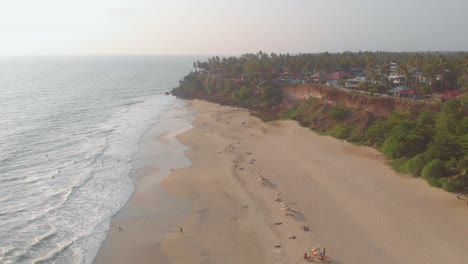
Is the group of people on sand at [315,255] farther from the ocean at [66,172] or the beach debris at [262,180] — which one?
the ocean at [66,172]

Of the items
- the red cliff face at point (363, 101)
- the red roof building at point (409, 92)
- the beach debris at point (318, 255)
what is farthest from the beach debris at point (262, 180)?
the red roof building at point (409, 92)

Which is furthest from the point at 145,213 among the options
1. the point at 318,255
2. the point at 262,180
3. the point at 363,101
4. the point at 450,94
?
the point at 450,94

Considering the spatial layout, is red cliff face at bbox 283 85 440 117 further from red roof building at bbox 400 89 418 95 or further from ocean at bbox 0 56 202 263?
ocean at bbox 0 56 202 263

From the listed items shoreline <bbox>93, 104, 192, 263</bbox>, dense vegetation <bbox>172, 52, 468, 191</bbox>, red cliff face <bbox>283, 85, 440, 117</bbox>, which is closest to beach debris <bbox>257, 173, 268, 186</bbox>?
shoreline <bbox>93, 104, 192, 263</bbox>

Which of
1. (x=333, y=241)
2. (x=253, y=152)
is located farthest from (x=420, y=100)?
(x=333, y=241)

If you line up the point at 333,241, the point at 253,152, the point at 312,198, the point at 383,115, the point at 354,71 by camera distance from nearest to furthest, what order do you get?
the point at 333,241, the point at 312,198, the point at 253,152, the point at 383,115, the point at 354,71

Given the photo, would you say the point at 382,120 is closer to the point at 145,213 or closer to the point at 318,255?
the point at 318,255

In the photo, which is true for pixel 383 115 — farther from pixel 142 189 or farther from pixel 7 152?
pixel 7 152
